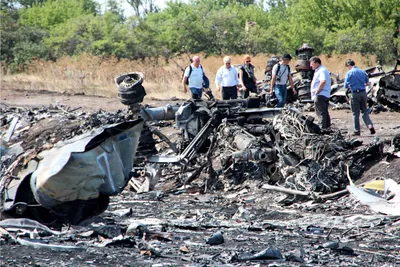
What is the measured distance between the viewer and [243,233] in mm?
8766

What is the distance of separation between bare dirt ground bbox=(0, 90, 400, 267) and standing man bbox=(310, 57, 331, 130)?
2593 millimetres

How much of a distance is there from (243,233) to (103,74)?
2359cm

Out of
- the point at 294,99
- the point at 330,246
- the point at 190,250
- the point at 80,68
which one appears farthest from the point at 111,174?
the point at 80,68

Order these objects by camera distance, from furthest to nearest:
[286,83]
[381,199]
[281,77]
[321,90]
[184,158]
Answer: [286,83] → [281,77] → [321,90] → [184,158] → [381,199]

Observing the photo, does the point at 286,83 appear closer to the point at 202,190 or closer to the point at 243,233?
the point at 202,190

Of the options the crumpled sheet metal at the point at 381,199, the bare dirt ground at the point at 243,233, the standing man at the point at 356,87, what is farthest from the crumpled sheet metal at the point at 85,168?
the standing man at the point at 356,87

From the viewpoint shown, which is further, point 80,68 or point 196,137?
point 80,68

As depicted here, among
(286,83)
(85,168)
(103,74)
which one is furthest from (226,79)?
(103,74)

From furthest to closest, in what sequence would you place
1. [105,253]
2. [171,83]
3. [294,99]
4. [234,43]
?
[234,43] < [171,83] < [294,99] < [105,253]

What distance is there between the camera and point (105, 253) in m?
7.25

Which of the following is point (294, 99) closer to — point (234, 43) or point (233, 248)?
point (233, 248)

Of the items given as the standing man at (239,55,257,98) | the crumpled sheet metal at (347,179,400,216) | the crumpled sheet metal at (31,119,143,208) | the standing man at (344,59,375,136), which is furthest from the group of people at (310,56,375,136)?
the crumpled sheet metal at (31,119,143,208)

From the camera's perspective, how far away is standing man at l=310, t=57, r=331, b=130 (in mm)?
14148

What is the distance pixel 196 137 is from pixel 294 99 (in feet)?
23.3
